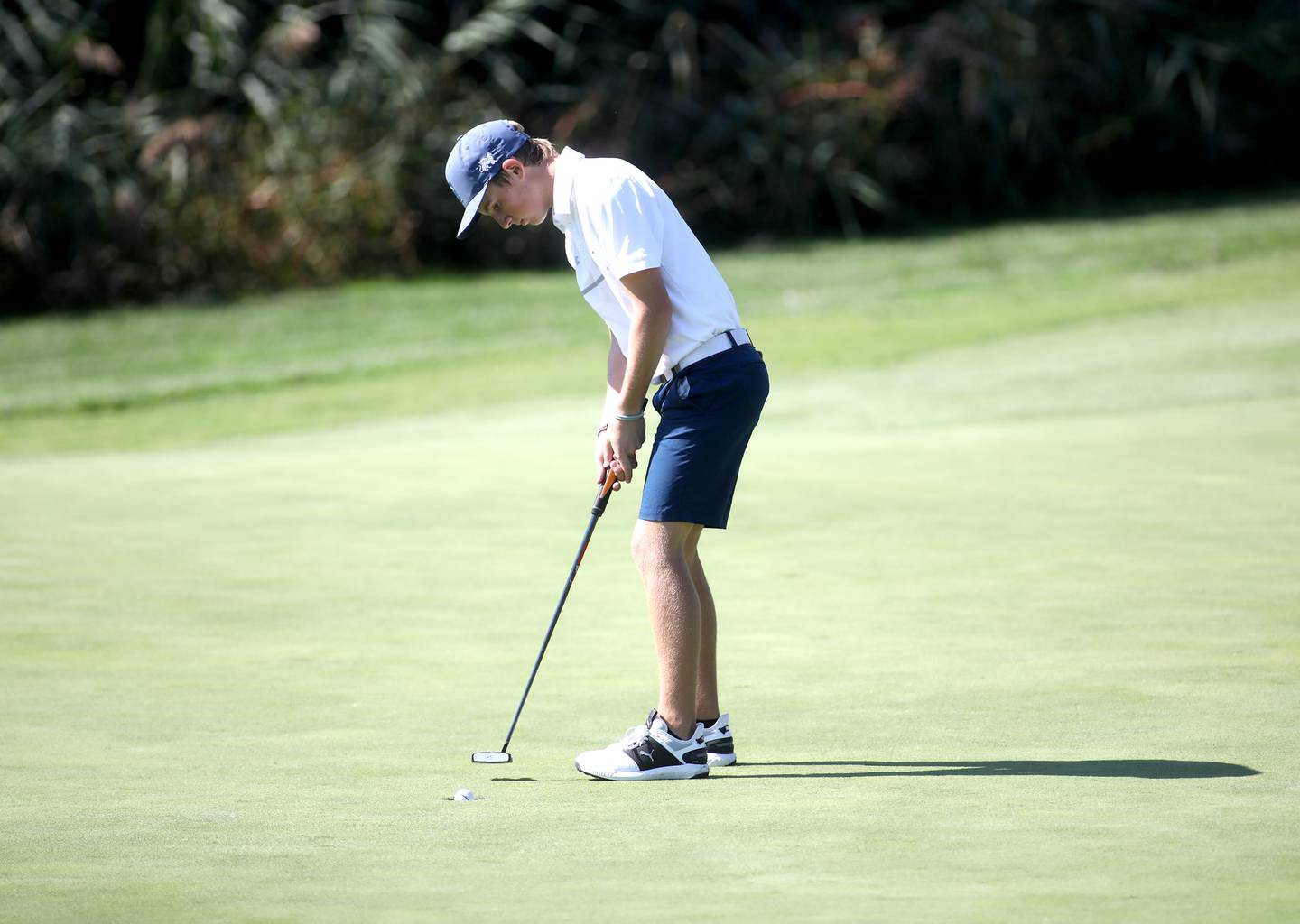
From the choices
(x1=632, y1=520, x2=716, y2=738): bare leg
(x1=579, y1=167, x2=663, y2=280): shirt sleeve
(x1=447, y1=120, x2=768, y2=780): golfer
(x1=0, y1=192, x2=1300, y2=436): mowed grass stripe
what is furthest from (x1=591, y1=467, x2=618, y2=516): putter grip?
(x1=0, y1=192, x2=1300, y2=436): mowed grass stripe

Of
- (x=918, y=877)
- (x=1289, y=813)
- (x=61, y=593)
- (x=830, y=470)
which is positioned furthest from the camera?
(x=830, y=470)

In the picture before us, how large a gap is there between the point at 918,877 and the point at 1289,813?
0.93 m

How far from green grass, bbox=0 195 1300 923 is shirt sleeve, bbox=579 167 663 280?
1.26 metres

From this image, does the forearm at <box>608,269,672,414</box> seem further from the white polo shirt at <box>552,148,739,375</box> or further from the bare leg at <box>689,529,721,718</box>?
the bare leg at <box>689,529,721,718</box>

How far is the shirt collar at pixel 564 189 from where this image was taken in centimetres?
469

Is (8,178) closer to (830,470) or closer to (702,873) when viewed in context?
(830,470)

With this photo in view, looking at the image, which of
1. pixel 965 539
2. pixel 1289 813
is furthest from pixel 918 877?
pixel 965 539

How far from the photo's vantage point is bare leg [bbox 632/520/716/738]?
475 cm

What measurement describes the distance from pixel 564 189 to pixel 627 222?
0.23 metres

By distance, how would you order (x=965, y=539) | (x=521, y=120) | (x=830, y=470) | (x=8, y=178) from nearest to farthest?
(x=965, y=539) → (x=830, y=470) → (x=8, y=178) → (x=521, y=120)

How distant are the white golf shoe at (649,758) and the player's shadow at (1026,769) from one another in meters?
0.08

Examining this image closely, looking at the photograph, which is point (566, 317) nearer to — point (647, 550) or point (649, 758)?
point (647, 550)

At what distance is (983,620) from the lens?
6141mm

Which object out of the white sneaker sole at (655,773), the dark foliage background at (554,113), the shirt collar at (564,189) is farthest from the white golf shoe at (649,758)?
the dark foliage background at (554,113)
